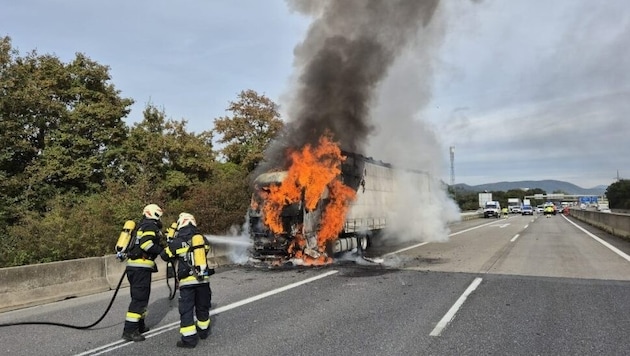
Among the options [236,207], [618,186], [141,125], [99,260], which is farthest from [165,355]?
[618,186]

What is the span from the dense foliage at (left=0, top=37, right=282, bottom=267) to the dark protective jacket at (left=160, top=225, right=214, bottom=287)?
9.61m

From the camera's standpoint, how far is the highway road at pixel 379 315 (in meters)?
5.11

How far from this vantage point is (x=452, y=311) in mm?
6637

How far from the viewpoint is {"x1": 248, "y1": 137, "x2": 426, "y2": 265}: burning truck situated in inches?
455

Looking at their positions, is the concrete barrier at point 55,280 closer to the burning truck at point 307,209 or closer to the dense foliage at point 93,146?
the burning truck at point 307,209

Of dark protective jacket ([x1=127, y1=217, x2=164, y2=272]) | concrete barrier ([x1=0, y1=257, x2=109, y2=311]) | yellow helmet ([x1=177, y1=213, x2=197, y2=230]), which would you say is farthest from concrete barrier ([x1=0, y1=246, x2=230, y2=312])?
yellow helmet ([x1=177, y1=213, x2=197, y2=230])

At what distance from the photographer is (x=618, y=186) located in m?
113

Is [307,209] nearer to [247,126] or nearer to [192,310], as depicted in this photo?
[192,310]

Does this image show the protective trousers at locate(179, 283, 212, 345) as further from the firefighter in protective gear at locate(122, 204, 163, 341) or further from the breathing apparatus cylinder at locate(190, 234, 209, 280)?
the firefighter in protective gear at locate(122, 204, 163, 341)

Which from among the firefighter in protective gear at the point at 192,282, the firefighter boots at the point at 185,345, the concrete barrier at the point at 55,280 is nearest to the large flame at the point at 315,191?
the concrete barrier at the point at 55,280

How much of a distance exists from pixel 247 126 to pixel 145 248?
24121 millimetres

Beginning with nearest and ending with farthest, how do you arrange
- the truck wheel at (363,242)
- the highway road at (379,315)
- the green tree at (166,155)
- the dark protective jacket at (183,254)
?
the highway road at (379,315), the dark protective jacket at (183,254), the truck wheel at (363,242), the green tree at (166,155)

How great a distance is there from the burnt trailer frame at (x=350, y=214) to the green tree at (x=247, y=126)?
12.4 metres

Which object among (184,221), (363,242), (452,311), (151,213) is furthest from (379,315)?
(363,242)
